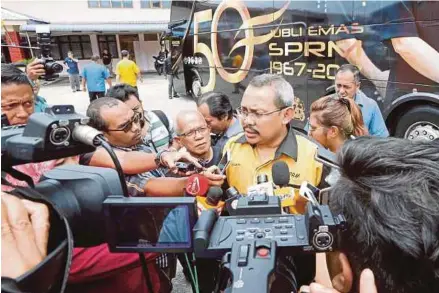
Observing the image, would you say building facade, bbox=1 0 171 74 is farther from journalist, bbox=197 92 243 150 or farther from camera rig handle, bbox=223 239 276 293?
camera rig handle, bbox=223 239 276 293

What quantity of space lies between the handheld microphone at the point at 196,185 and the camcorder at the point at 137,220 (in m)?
0.40

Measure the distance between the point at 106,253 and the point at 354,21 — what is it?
418 centimetres

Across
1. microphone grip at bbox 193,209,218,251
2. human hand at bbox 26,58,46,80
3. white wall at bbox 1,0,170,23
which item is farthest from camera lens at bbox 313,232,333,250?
white wall at bbox 1,0,170,23

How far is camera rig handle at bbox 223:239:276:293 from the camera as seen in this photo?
2.01 feet

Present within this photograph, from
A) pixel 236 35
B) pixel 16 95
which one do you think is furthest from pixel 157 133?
pixel 236 35

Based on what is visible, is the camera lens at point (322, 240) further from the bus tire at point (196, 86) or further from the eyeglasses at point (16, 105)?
the bus tire at point (196, 86)

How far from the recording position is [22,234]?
582 millimetres

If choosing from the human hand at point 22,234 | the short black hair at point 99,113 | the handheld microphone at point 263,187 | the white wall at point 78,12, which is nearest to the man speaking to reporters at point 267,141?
the handheld microphone at point 263,187

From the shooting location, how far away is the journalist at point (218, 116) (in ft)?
8.60

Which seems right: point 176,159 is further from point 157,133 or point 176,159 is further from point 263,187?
point 157,133

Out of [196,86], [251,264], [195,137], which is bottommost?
[196,86]

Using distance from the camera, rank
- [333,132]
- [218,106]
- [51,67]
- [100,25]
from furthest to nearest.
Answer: [100,25]
[51,67]
[218,106]
[333,132]

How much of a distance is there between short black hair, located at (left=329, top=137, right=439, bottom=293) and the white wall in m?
22.9

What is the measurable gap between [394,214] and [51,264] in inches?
21.6
